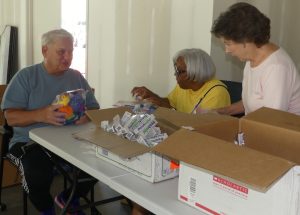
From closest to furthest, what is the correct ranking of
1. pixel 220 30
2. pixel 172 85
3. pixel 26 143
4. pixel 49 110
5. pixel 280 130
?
pixel 280 130 → pixel 220 30 → pixel 49 110 → pixel 26 143 → pixel 172 85

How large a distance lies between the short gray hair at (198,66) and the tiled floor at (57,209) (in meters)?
1.08

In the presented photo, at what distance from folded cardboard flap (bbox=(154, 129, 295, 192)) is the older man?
3.19 ft

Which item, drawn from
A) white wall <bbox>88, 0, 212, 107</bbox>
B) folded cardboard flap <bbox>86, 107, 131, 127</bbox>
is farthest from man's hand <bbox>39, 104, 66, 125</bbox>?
white wall <bbox>88, 0, 212, 107</bbox>

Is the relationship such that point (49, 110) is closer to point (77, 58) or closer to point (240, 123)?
point (240, 123)

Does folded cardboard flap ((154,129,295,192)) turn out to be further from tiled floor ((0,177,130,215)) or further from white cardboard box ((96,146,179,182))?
tiled floor ((0,177,130,215))

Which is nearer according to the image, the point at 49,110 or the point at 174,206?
the point at 174,206

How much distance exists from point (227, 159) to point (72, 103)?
111 centimetres

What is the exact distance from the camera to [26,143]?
84.4 inches

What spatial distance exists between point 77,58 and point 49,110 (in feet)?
7.89

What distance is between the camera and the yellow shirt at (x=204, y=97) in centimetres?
210

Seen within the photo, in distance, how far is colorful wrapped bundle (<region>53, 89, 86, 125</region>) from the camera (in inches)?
71.9

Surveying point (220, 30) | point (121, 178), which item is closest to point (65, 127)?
point (121, 178)

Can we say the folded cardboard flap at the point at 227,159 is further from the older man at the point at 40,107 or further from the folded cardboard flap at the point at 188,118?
the older man at the point at 40,107

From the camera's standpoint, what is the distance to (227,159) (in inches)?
35.7
